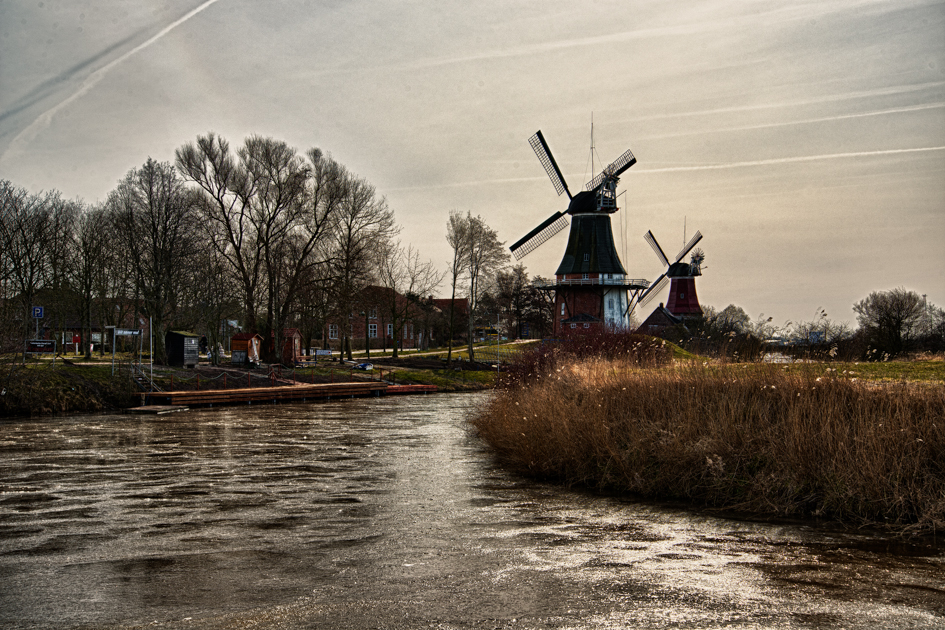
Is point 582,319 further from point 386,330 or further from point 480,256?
point 386,330

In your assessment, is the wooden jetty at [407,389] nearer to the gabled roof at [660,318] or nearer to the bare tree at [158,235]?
the bare tree at [158,235]

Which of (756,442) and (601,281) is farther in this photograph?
(601,281)

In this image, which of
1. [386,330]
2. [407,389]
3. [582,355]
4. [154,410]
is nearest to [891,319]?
[582,355]

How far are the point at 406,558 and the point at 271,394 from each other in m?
29.8

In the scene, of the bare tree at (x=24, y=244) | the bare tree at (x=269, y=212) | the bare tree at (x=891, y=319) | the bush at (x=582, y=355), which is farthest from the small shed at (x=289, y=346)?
the bare tree at (x=891, y=319)

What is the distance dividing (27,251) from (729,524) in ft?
141

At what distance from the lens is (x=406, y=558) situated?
32.3 ft

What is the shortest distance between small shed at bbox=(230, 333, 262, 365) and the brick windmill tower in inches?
885

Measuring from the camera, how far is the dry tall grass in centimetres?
A: 1093

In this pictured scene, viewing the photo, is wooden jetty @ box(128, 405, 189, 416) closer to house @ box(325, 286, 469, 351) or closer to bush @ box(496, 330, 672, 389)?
bush @ box(496, 330, 672, 389)

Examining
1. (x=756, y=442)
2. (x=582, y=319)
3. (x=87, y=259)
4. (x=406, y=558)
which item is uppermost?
(x=87, y=259)

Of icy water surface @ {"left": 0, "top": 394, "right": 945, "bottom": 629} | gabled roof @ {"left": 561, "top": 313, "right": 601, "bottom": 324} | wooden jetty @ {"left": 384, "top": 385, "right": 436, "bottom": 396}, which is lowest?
icy water surface @ {"left": 0, "top": 394, "right": 945, "bottom": 629}

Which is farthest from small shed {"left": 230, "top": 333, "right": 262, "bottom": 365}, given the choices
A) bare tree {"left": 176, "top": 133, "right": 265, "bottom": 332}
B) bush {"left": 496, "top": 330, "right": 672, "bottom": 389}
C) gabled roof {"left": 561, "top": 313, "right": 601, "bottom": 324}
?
gabled roof {"left": 561, "top": 313, "right": 601, "bottom": 324}

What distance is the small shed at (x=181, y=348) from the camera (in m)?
43.2
